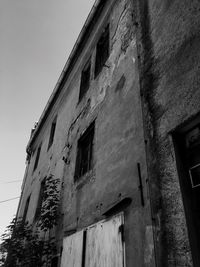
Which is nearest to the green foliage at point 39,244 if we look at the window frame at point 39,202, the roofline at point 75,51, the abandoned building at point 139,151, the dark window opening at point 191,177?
the abandoned building at point 139,151

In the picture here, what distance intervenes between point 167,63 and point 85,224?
3200 mm

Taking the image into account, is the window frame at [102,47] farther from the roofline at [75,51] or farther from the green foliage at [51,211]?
the green foliage at [51,211]

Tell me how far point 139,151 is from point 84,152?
8.83 ft

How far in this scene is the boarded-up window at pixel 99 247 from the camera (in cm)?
325

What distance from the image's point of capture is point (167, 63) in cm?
350

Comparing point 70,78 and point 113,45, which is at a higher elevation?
point 70,78

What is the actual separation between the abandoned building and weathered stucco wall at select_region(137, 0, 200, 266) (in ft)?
0.04

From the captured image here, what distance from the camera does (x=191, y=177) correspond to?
2.73m

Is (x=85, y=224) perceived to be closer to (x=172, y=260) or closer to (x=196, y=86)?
(x=172, y=260)

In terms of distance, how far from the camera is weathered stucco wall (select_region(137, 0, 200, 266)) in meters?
2.55

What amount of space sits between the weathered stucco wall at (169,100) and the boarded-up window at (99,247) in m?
0.78

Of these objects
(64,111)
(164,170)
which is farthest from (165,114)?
(64,111)

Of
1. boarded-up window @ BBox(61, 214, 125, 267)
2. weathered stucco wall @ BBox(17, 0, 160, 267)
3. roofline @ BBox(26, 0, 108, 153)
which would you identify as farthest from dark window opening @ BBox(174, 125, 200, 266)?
roofline @ BBox(26, 0, 108, 153)

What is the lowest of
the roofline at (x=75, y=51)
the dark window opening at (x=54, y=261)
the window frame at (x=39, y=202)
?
the dark window opening at (x=54, y=261)
